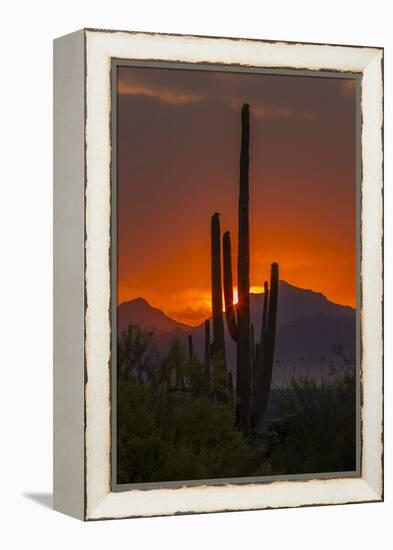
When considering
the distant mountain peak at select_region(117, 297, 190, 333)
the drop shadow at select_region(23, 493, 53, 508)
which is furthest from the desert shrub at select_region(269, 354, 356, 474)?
the drop shadow at select_region(23, 493, 53, 508)

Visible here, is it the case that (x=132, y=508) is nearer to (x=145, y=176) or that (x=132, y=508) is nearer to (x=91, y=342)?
(x=91, y=342)

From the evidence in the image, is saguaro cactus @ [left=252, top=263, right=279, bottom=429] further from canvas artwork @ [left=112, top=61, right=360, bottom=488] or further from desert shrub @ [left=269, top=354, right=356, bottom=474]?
desert shrub @ [left=269, top=354, right=356, bottom=474]

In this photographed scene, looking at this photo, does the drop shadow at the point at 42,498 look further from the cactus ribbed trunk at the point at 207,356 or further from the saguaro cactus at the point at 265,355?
the saguaro cactus at the point at 265,355

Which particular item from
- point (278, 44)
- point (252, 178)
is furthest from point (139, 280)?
point (278, 44)

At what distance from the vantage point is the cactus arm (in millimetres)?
11133

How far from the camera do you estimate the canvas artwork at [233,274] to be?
10.8 metres

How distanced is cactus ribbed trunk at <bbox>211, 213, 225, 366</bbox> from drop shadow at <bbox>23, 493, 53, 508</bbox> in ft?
4.58

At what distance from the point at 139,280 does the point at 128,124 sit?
2.94ft

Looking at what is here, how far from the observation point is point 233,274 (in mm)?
11156

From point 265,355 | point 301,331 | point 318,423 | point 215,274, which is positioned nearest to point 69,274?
point 215,274

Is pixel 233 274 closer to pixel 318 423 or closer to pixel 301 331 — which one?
pixel 301 331

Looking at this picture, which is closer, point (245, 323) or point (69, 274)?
point (69, 274)

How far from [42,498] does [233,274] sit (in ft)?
6.14

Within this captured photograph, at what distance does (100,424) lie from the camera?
10.6 m
